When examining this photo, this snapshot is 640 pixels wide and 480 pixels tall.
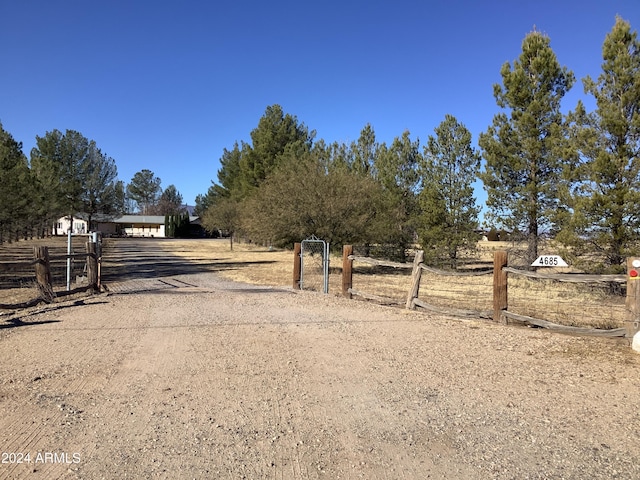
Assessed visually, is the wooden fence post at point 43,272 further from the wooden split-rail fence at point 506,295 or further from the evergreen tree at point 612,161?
the evergreen tree at point 612,161

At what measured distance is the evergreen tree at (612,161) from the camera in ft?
48.8

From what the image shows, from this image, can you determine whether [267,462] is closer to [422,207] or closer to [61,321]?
[61,321]

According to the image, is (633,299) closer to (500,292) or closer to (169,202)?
(500,292)

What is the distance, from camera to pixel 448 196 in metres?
26.3

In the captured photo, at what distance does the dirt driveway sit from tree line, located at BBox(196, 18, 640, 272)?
907cm

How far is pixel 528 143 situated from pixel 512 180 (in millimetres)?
2031

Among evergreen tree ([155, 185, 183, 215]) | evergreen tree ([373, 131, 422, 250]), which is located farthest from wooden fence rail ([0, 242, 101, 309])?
evergreen tree ([155, 185, 183, 215])

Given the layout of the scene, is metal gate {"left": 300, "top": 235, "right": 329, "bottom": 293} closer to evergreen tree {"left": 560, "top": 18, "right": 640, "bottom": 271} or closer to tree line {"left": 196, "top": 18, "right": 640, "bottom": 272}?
tree line {"left": 196, "top": 18, "right": 640, "bottom": 272}

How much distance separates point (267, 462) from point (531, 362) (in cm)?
429

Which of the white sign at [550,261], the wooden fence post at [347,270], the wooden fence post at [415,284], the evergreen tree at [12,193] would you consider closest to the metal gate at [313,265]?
the wooden fence post at [347,270]

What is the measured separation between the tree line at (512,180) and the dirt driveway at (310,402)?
907 cm

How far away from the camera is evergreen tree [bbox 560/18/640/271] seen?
14.9 meters

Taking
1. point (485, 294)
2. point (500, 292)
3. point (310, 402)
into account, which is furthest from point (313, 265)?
point (310, 402)

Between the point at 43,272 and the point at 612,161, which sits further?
the point at 612,161
